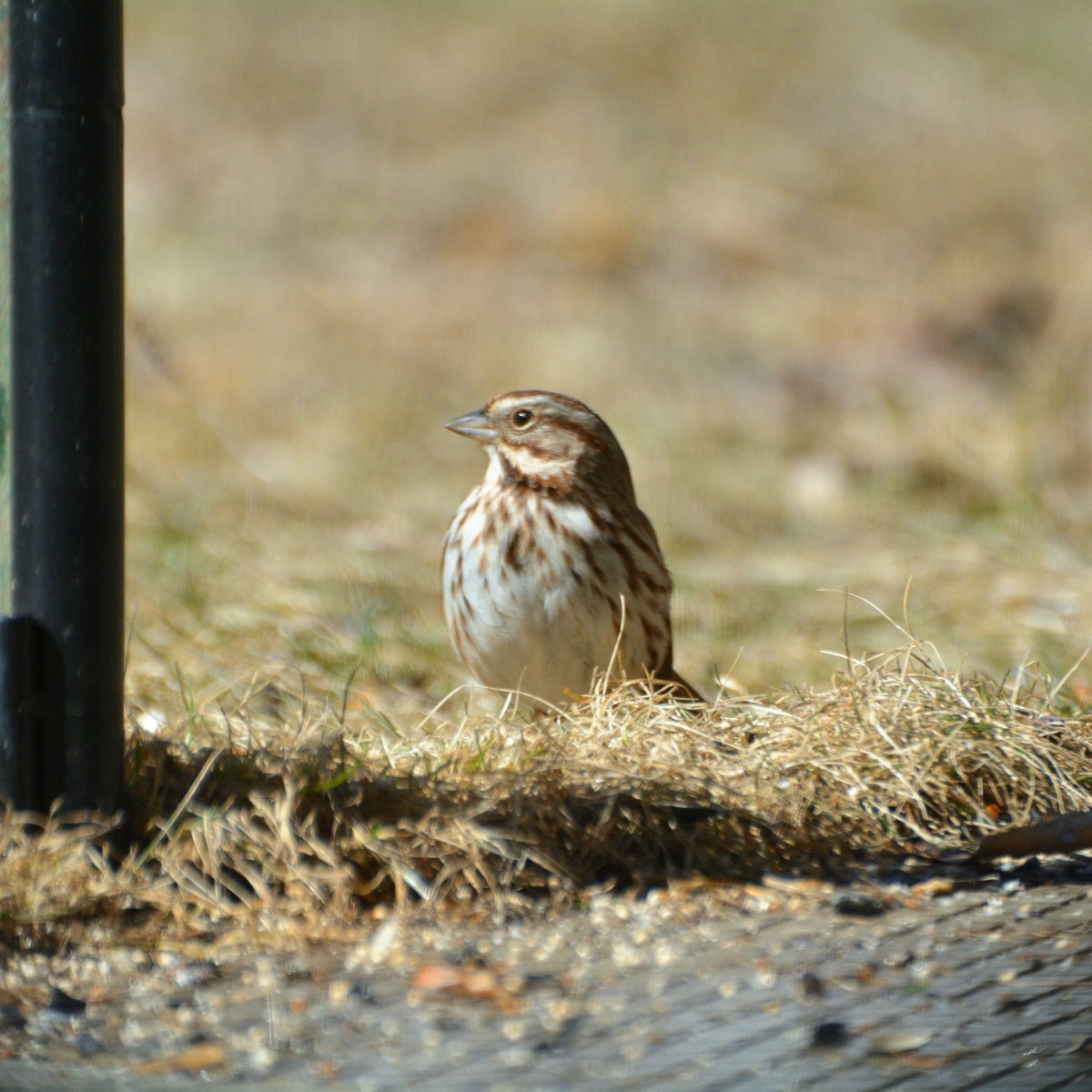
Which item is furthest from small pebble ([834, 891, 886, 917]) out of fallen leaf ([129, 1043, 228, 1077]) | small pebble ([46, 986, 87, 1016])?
small pebble ([46, 986, 87, 1016])

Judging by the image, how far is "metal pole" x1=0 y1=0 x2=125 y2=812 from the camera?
2660 millimetres

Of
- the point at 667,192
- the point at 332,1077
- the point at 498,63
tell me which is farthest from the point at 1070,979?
the point at 498,63

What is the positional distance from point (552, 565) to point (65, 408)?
1.44 m

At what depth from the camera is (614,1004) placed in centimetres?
244

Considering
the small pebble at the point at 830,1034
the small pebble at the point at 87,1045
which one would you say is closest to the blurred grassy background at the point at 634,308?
the small pebble at the point at 87,1045

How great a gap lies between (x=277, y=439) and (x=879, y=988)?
578 centimetres

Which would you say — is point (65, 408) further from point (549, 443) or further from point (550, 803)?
point (549, 443)

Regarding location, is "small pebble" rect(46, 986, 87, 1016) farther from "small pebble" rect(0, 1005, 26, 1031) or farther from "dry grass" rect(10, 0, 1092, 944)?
"dry grass" rect(10, 0, 1092, 944)

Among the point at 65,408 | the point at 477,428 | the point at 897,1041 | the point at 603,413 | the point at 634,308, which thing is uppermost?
the point at 634,308

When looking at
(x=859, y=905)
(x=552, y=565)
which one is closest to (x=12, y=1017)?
(x=859, y=905)

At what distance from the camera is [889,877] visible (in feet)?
9.87

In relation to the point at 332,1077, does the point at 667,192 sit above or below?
above

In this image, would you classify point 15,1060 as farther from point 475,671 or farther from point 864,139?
point 864,139

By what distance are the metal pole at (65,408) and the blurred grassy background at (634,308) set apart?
2.61 ft
